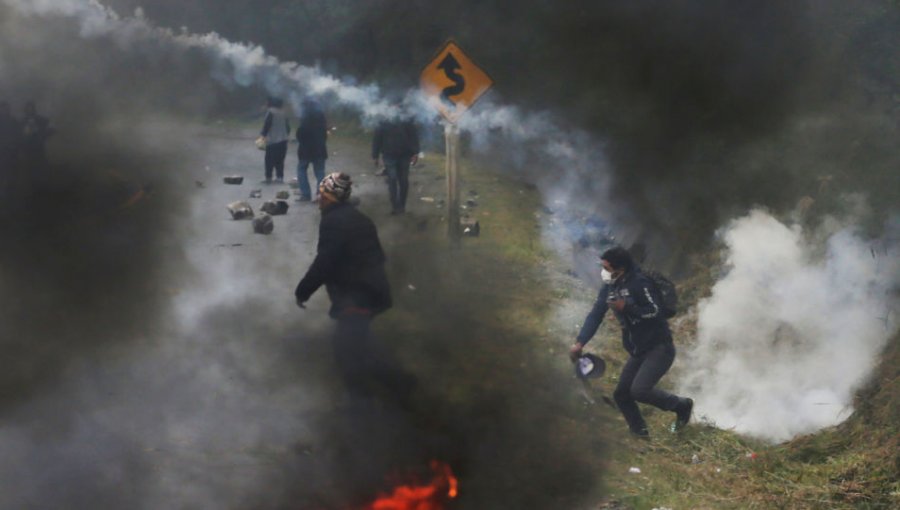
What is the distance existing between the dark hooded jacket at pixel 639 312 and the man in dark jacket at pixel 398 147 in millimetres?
6332

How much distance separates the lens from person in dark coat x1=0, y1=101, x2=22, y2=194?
1359cm

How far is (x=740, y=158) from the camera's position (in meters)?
9.59

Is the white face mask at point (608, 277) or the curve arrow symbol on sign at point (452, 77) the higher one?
the curve arrow symbol on sign at point (452, 77)

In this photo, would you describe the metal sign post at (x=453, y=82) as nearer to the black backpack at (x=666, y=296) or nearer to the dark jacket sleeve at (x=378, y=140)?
the dark jacket sleeve at (x=378, y=140)

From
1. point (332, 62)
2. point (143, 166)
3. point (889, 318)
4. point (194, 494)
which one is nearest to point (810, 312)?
point (889, 318)

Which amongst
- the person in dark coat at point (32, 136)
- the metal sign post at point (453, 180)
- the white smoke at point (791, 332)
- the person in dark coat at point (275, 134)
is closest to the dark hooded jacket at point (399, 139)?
the metal sign post at point (453, 180)

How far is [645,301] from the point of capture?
6.86 m

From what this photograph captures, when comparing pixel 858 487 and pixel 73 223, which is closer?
pixel 858 487

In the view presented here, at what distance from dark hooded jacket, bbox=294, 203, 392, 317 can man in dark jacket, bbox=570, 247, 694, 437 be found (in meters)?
1.67

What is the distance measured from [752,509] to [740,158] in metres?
4.68

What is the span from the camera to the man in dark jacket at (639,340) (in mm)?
6875

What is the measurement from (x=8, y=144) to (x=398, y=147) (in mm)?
5640

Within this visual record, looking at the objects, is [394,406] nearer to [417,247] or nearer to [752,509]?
[752,509]

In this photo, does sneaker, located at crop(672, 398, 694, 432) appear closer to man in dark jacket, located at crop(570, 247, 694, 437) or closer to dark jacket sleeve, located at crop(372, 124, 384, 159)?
man in dark jacket, located at crop(570, 247, 694, 437)
